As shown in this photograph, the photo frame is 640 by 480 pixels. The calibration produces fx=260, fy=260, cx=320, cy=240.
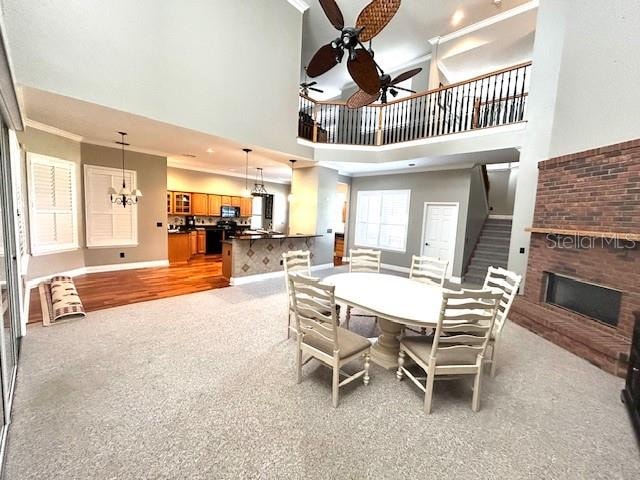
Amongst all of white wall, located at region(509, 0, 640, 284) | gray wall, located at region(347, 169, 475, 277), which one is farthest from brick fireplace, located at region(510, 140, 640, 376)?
gray wall, located at region(347, 169, 475, 277)

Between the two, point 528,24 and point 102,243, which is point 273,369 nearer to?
point 102,243

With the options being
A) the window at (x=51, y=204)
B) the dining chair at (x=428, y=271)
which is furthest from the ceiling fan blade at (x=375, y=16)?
the window at (x=51, y=204)

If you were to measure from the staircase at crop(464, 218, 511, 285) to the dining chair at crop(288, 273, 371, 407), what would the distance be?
510 centimetres

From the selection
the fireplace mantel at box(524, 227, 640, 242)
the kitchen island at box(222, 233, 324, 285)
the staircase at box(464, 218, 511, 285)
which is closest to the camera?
the fireplace mantel at box(524, 227, 640, 242)

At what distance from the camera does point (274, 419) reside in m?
1.84

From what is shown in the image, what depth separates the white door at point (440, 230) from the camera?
20.3 feet

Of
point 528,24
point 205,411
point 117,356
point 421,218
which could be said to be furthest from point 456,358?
point 528,24

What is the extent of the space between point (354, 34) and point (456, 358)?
2.71m

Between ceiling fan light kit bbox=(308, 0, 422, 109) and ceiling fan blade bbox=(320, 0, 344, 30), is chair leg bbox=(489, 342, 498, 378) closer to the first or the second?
ceiling fan light kit bbox=(308, 0, 422, 109)

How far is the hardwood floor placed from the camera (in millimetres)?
3939

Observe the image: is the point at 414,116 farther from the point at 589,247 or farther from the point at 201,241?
the point at 201,241

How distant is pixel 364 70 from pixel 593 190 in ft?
10.7

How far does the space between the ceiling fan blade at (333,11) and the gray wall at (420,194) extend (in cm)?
484

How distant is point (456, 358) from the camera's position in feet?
6.54
